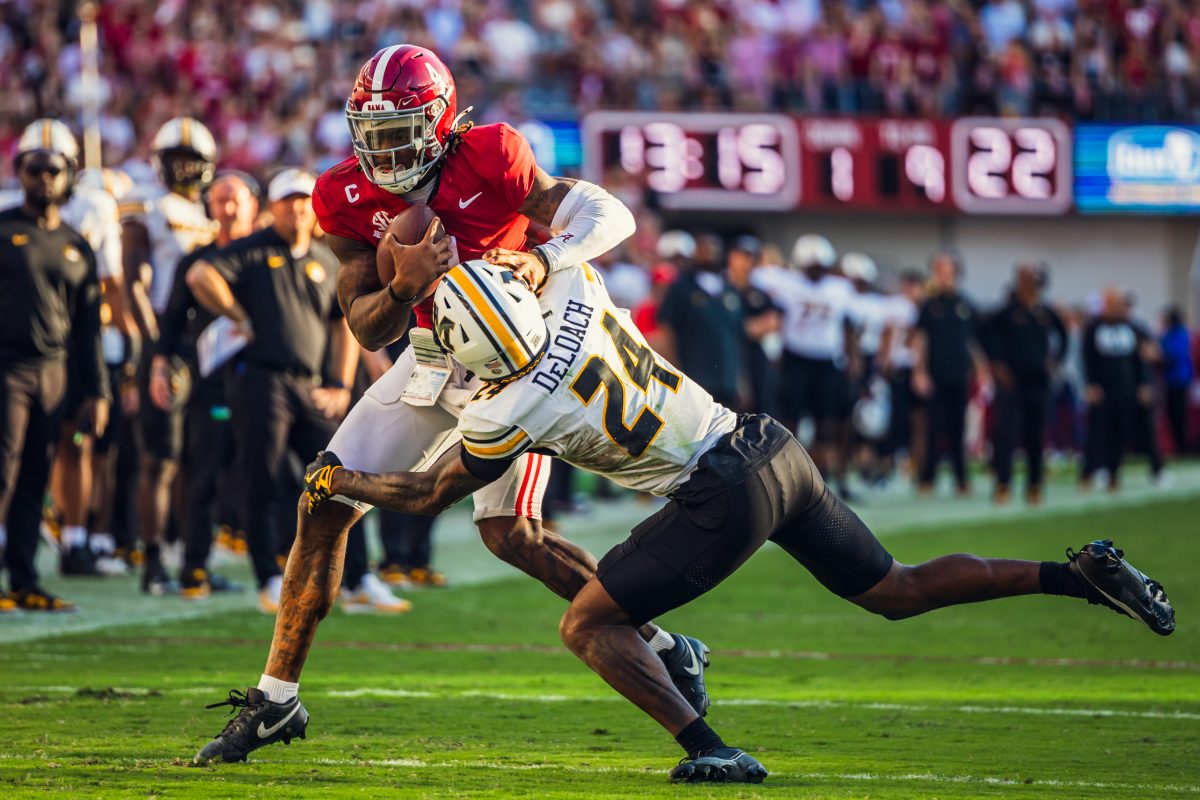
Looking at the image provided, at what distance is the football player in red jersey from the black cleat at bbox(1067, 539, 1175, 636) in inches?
46.6

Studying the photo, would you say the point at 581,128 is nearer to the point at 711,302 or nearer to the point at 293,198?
the point at 711,302

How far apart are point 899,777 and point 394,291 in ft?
6.43

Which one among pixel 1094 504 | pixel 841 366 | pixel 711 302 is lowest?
pixel 1094 504

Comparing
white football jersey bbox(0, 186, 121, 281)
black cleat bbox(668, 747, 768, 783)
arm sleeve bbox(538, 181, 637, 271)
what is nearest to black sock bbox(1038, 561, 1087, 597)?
black cleat bbox(668, 747, 768, 783)

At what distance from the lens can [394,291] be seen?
5.29m

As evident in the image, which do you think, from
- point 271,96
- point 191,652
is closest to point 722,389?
point 191,652

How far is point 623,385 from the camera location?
5059mm

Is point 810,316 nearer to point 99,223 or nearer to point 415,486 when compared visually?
point 99,223

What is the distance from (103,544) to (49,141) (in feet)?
9.71

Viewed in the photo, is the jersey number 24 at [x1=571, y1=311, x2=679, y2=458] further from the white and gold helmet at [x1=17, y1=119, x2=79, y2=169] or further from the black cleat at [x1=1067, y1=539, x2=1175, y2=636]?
the white and gold helmet at [x1=17, y1=119, x2=79, y2=169]

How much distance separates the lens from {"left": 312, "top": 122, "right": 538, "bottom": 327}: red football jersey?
5.60 m

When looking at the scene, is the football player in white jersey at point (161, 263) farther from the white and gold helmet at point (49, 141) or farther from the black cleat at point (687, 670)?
the black cleat at point (687, 670)

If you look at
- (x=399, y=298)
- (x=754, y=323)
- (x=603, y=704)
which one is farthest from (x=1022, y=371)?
(x=399, y=298)

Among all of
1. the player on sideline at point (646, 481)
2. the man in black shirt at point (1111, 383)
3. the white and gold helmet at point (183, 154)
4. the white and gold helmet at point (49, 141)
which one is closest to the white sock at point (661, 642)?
the player on sideline at point (646, 481)
